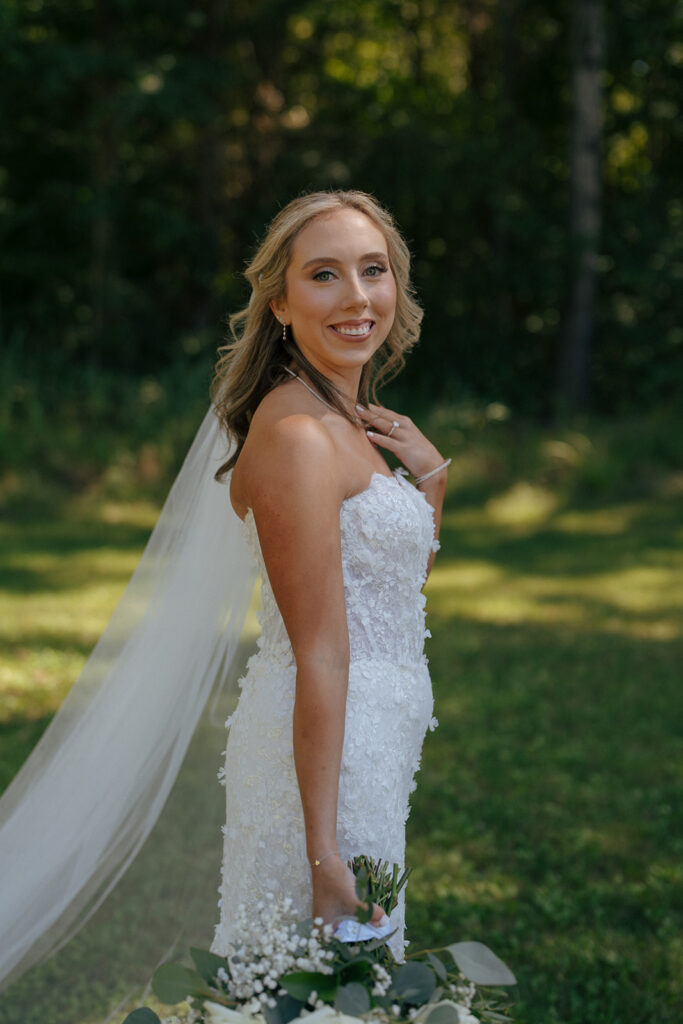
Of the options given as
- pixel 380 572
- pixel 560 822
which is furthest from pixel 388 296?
pixel 560 822

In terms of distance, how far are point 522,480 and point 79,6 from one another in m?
10.6

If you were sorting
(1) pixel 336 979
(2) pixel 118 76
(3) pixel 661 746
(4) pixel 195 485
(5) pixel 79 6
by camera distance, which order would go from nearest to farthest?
(1) pixel 336 979 → (4) pixel 195 485 → (3) pixel 661 746 → (2) pixel 118 76 → (5) pixel 79 6

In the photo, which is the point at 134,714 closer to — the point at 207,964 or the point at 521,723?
the point at 207,964

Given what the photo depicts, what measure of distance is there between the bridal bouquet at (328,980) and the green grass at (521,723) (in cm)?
159

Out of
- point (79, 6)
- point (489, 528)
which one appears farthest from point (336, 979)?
point (79, 6)

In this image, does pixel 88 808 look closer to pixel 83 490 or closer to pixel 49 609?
pixel 49 609

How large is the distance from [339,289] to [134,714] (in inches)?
56.4

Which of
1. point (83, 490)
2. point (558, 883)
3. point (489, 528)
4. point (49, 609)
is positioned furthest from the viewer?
point (83, 490)

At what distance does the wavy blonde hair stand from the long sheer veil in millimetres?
362

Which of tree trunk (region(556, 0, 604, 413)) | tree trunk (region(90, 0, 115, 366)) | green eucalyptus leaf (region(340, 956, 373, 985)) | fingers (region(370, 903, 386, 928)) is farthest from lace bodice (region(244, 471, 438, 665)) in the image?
tree trunk (region(90, 0, 115, 366))

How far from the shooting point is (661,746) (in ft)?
19.6

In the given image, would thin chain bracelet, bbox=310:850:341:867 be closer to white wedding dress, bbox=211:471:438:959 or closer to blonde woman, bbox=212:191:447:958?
blonde woman, bbox=212:191:447:958

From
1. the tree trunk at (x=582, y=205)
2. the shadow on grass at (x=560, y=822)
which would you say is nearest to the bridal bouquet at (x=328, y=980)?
the shadow on grass at (x=560, y=822)

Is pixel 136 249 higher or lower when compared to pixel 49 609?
higher
